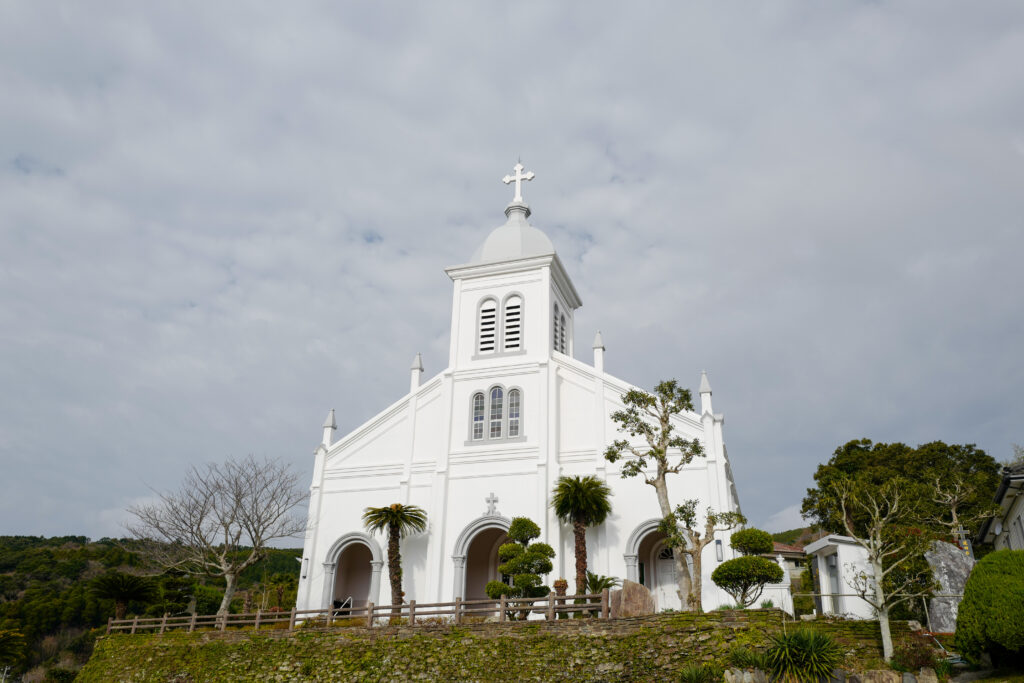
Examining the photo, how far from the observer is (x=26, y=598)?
151 feet

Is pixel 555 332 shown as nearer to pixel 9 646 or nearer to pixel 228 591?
pixel 228 591

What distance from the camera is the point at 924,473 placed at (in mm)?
37375

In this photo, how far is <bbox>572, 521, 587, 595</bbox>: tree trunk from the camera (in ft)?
78.4

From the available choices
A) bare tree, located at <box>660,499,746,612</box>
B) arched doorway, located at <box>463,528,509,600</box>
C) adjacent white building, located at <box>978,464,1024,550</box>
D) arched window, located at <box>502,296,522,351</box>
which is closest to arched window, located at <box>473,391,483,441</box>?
arched window, located at <box>502,296,522,351</box>

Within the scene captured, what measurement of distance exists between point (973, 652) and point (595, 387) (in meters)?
15.9

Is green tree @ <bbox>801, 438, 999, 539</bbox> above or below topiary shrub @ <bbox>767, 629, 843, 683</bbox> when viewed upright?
above

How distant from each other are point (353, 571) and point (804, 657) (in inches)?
811

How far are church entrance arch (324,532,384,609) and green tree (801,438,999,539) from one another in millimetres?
21288

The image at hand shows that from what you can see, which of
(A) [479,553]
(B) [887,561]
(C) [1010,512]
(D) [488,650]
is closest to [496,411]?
(A) [479,553]

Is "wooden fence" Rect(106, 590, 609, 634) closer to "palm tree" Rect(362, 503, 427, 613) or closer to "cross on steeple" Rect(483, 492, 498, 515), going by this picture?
"palm tree" Rect(362, 503, 427, 613)

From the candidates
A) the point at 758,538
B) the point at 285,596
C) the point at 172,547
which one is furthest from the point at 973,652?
the point at 285,596

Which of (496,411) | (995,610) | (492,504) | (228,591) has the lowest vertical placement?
(995,610)

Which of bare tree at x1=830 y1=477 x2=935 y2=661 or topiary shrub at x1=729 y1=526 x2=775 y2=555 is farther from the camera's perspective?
topiary shrub at x1=729 y1=526 x2=775 y2=555

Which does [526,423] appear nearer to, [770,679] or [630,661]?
[630,661]
